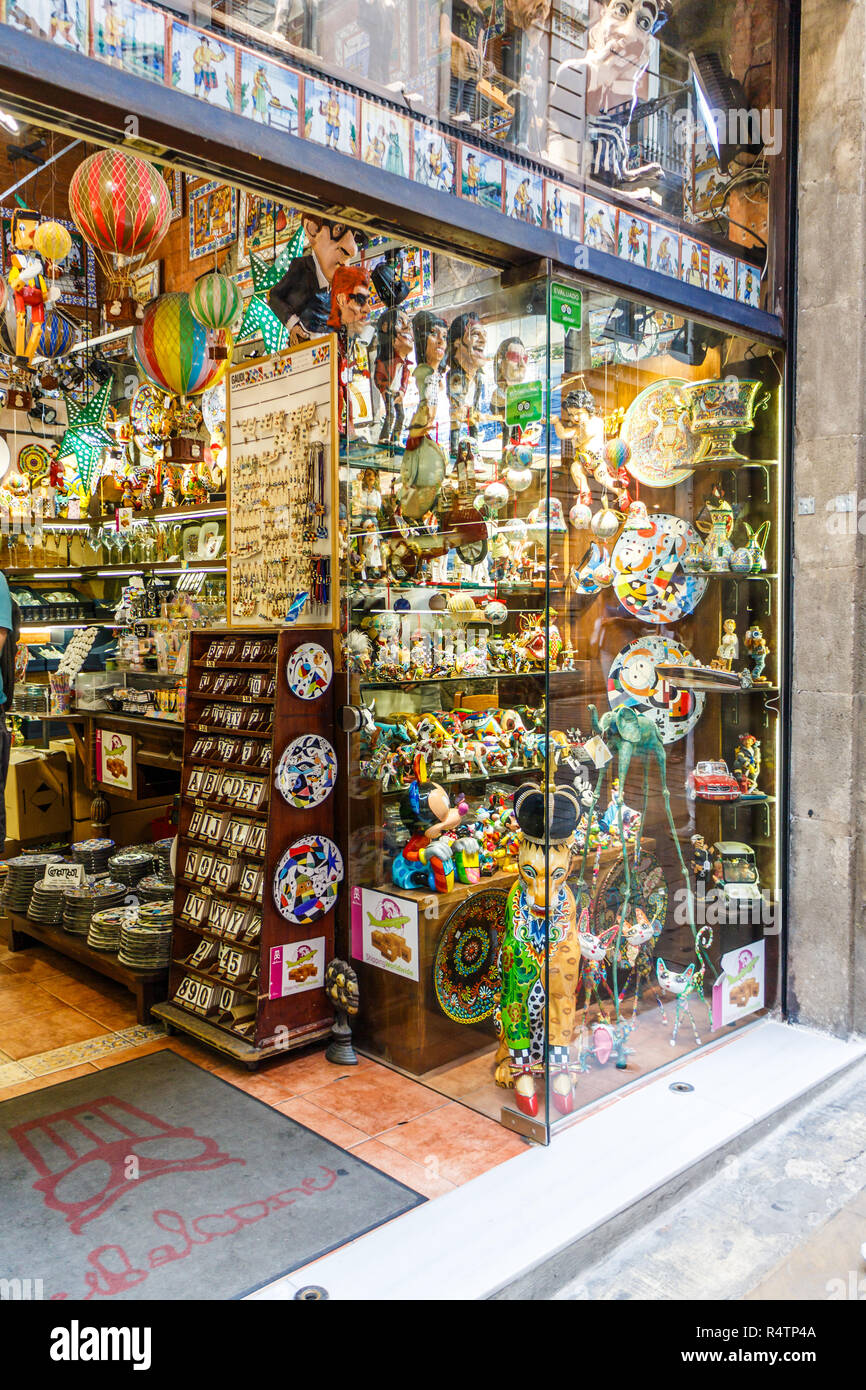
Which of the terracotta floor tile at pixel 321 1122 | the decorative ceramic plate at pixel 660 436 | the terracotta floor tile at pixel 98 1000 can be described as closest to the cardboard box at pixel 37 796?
the terracotta floor tile at pixel 98 1000

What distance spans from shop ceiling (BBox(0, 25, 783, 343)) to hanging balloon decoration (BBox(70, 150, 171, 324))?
984mm

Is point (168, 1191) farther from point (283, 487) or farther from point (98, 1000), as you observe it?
point (283, 487)

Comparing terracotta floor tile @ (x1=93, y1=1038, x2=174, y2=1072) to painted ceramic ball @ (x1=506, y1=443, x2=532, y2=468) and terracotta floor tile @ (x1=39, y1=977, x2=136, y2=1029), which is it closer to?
terracotta floor tile @ (x1=39, y1=977, x2=136, y2=1029)

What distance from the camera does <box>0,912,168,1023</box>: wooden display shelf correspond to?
13.0 feet

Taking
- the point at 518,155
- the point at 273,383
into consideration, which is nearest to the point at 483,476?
the point at 518,155

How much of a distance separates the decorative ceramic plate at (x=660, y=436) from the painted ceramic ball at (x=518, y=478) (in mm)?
571

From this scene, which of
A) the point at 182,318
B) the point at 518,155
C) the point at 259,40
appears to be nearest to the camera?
the point at 259,40

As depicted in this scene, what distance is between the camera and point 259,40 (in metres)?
2.28

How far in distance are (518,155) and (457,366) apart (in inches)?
27.2

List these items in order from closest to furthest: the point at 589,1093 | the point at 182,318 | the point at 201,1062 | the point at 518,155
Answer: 1. the point at 518,155
2. the point at 589,1093
3. the point at 201,1062
4. the point at 182,318

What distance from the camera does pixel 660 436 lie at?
144 inches

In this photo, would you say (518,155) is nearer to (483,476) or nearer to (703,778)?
(483,476)

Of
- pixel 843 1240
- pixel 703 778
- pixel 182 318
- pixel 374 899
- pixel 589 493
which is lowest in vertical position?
pixel 843 1240

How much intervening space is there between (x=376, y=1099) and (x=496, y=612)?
1786mm
